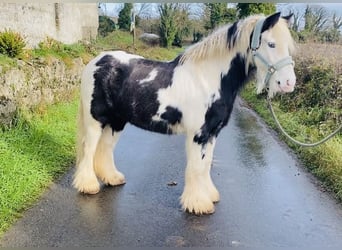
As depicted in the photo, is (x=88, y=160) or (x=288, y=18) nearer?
(x=288, y=18)

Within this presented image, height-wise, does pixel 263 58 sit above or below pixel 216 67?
above

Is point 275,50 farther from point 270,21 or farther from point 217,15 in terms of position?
point 217,15

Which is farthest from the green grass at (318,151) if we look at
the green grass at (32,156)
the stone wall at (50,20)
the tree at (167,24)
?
the stone wall at (50,20)

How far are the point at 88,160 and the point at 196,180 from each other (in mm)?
994

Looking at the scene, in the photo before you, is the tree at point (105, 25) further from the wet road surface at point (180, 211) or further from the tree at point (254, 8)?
the tree at point (254, 8)

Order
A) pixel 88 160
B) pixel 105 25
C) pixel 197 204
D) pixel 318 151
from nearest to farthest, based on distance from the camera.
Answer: pixel 197 204, pixel 88 160, pixel 318 151, pixel 105 25

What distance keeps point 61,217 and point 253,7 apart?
2.34 meters

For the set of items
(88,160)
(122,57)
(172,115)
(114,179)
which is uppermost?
(122,57)

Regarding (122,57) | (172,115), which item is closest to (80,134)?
(122,57)

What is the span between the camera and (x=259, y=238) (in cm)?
251

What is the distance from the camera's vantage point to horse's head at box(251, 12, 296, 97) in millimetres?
2455

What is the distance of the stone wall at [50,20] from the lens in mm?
5227

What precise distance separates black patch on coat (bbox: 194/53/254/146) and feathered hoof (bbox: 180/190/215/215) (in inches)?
16.9

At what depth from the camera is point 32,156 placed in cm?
360
